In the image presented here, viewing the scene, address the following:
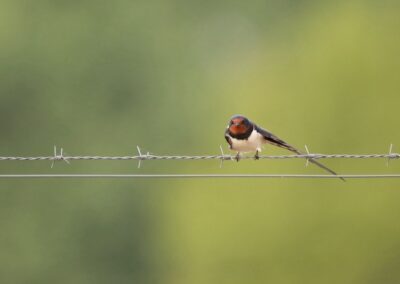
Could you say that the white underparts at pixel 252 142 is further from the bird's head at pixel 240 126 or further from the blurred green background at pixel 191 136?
the blurred green background at pixel 191 136

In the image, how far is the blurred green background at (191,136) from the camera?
23.1 metres

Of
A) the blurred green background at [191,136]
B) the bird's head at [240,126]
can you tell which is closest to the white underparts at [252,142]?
the bird's head at [240,126]

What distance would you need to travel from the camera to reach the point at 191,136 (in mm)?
32594

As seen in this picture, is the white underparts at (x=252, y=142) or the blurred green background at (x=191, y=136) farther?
the blurred green background at (x=191, y=136)

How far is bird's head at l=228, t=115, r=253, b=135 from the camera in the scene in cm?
1109

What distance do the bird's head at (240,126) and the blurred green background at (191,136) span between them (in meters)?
10.8

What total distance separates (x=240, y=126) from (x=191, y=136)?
70.5 feet

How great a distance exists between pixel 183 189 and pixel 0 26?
30.4 ft

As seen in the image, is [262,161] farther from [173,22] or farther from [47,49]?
[173,22]

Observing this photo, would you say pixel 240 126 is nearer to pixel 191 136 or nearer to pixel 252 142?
pixel 252 142

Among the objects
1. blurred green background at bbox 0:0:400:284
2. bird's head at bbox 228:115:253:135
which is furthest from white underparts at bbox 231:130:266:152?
blurred green background at bbox 0:0:400:284

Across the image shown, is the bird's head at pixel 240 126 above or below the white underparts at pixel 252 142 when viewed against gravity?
above

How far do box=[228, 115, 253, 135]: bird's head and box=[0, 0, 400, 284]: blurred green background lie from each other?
10.8m

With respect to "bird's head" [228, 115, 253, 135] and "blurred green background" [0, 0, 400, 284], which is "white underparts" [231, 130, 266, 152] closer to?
"bird's head" [228, 115, 253, 135]
